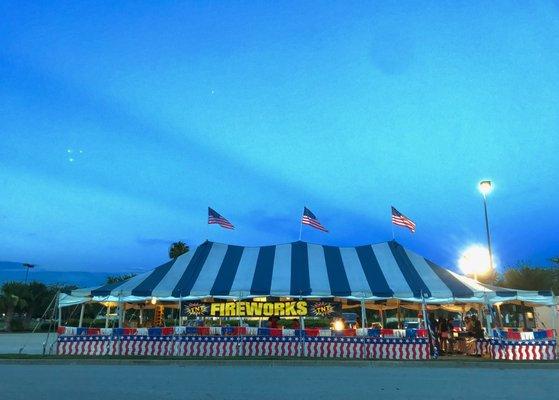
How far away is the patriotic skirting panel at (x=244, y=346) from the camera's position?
16.6m

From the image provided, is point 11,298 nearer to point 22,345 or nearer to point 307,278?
point 22,345

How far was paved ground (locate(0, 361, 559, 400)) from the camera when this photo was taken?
8562 millimetres

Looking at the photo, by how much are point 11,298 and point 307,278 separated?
38.1 metres

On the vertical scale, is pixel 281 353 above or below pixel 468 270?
below

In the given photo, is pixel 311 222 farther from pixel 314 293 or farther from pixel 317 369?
pixel 317 369

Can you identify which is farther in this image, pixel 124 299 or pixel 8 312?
pixel 8 312

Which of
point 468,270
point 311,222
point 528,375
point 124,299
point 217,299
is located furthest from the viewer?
point 468,270

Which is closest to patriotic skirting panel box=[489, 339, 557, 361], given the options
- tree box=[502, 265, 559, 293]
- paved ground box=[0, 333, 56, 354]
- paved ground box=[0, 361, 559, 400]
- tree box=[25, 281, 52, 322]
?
paved ground box=[0, 361, 559, 400]

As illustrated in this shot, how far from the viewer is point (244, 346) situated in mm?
17219

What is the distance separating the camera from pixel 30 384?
9.66 meters

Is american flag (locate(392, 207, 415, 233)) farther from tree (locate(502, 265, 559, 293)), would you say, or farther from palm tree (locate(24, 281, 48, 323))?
palm tree (locate(24, 281, 48, 323))

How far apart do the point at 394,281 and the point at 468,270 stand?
13.7 m

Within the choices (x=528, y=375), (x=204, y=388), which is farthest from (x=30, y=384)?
(x=528, y=375)

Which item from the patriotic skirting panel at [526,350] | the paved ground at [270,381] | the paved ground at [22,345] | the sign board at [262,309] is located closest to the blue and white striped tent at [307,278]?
the sign board at [262,309]
